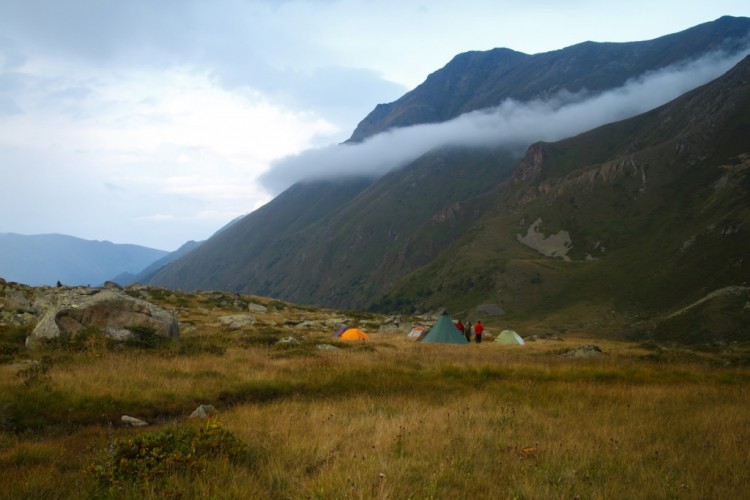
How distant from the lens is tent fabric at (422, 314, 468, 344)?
1318 inches

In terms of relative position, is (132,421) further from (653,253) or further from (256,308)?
(653,253)

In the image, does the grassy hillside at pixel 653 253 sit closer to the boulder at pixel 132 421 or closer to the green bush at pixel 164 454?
the boulder at pixel 132 421

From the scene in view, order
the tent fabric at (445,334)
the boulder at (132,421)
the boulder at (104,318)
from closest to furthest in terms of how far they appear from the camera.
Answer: the boulder at (132,421)
the boulder at (104,318)
the tent fabric at (445,334)

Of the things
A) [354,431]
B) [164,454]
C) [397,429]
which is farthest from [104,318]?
[397,429]

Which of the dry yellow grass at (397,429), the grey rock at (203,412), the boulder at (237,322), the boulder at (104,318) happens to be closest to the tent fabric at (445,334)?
the boulder at (237,322)

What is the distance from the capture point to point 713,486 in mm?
6043

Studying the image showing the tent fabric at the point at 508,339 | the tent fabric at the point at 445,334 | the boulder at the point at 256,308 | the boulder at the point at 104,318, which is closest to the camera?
the boulder at the point at 104,318

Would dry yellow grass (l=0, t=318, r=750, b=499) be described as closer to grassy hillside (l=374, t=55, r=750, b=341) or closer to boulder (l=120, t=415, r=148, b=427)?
boulder (l=120, t=415, r=148, b=427)

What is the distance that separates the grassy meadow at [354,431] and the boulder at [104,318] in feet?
6.26

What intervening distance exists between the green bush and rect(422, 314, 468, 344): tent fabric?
27.5m

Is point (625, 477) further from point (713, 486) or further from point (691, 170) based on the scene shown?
point (691, 170)

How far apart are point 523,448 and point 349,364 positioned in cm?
906

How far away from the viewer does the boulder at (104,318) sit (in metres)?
17.1

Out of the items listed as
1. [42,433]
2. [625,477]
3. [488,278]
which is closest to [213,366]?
[42,433]
